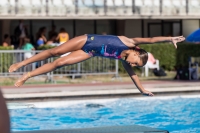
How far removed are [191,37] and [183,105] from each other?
17.3ft

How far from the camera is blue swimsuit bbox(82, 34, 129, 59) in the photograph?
7457mm

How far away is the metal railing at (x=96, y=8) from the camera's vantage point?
20.5 m

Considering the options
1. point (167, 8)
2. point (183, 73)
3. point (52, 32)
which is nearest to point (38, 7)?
point (52, 32)

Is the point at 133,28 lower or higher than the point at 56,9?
lower

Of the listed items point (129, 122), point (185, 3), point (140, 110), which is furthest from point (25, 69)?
point (185, 3)

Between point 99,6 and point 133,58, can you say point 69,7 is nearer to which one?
point 99,6

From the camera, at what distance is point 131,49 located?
7645 mm

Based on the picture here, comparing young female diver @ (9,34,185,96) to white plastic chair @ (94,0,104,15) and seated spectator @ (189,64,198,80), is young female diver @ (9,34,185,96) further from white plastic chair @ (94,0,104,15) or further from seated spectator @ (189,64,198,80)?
white plastic chair @ (94,0,104,15)

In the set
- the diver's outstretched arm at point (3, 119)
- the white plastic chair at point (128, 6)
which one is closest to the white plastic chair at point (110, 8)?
the white plastic chair at point (128, 6)

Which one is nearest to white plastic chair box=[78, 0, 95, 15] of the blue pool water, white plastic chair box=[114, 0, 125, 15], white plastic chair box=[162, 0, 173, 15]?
white plastic chair box=[114, 0, 125, 15]

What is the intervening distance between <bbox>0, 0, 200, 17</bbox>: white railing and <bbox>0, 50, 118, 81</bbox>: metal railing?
378 centimetres

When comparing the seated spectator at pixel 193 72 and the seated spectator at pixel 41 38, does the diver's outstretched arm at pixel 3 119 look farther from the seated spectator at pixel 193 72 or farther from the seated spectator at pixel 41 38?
the seated spectator at pixel 41 38

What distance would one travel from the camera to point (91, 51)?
7.50 m

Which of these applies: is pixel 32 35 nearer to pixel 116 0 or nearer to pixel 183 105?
pixel 116 0
